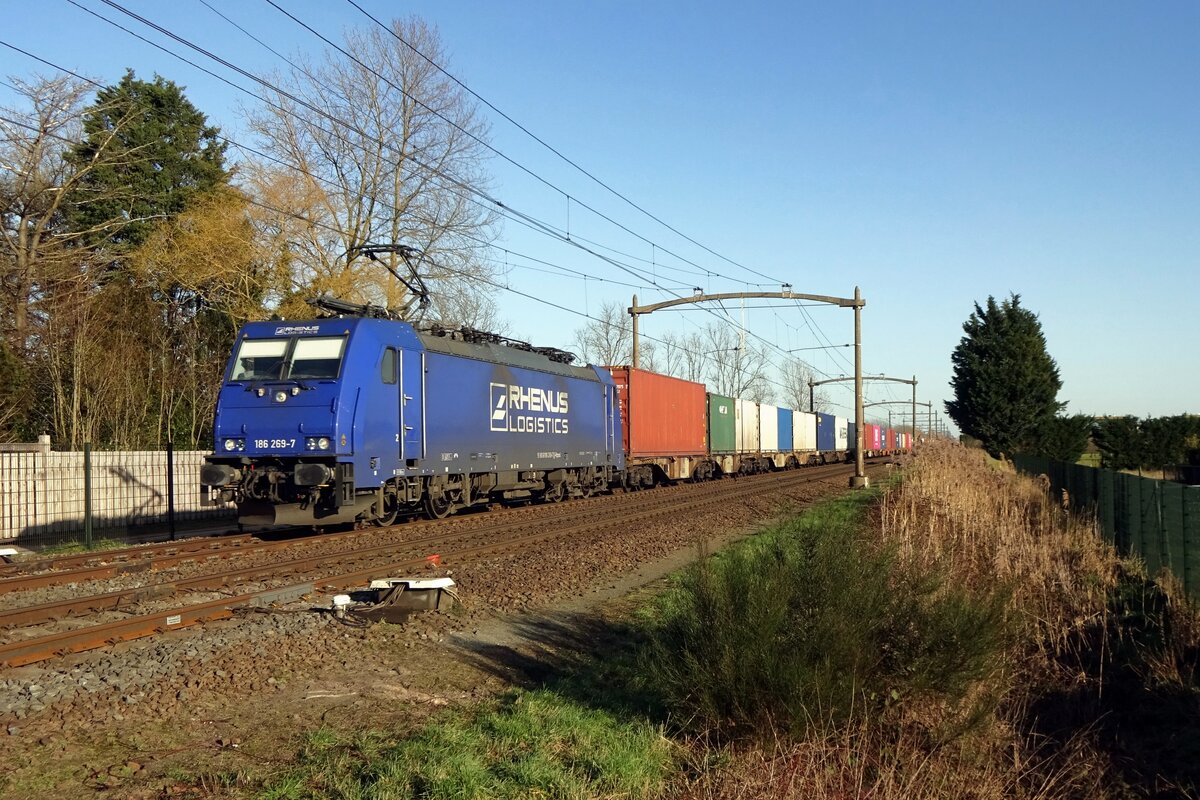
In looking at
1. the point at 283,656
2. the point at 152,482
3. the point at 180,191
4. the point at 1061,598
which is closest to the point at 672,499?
the point at 152,482

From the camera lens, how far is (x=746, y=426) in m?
41.0

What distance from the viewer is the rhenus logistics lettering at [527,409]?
64.4ft

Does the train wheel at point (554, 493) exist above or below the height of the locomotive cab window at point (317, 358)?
below

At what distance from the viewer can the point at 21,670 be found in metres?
6.85

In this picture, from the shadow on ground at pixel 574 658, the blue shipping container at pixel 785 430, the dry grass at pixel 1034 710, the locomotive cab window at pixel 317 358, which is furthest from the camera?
the blue shipping container at pixel 785 430

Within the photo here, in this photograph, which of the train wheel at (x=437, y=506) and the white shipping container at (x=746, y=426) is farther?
the white shipping container at (x=746, y=426)

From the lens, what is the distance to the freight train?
14594 millimetres

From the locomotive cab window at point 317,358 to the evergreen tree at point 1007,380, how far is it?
34.6 meters

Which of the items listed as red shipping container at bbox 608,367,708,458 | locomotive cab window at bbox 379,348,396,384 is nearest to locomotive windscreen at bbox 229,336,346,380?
locomotive cab window at bbox 379,348,396,384

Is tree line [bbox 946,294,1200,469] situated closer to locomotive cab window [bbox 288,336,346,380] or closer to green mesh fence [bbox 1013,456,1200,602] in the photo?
green mesh fence [bbox 1013,456,1200,602]

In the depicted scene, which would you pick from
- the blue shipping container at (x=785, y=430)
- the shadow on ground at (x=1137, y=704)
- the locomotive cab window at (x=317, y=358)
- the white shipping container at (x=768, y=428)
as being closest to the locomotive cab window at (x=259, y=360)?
the locomotive cab window at (x=317, y=358)

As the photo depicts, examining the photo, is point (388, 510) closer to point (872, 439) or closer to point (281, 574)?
point (281, 574)

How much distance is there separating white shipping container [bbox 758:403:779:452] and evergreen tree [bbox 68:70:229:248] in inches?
990

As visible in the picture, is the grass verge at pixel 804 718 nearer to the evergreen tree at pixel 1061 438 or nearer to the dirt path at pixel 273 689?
the dirt path at pixel 273 689
